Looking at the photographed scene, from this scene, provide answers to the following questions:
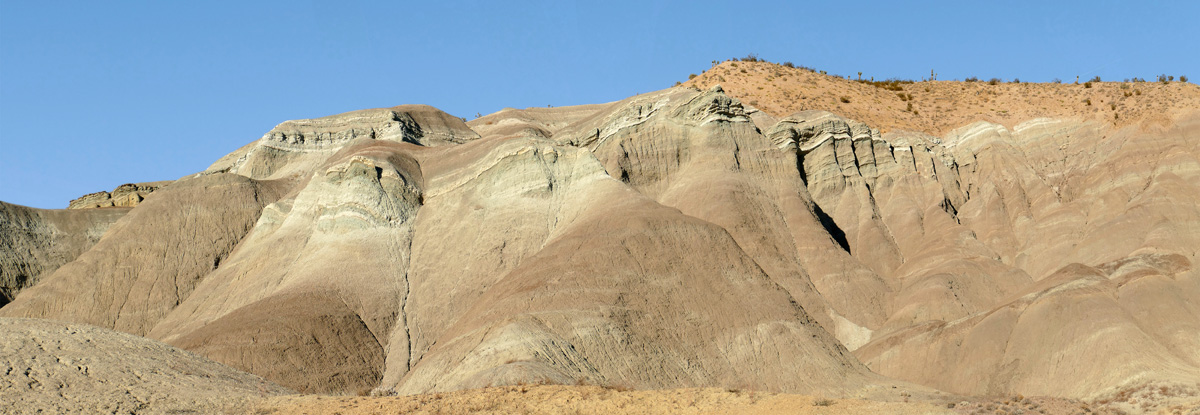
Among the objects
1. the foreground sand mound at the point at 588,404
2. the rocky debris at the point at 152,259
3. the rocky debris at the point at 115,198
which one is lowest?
the foreground sand mound at the point at 588,404

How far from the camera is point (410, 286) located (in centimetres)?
4678

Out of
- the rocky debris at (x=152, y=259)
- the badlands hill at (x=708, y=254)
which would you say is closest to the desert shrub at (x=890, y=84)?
the badlands hill at (x=708, y=254)

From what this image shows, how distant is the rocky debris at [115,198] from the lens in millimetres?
70481

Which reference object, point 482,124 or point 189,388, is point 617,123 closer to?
point 482,124

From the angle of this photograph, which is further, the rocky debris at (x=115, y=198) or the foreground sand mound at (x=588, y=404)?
the rocky debris at (x=115, y=198)

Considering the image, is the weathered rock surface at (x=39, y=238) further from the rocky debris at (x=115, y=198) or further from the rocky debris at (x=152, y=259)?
the rocky debris at (x=115, y=198)

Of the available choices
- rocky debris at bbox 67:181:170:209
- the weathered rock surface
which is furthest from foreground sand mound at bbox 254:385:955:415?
rocky debris at bbox 67:181:170:209

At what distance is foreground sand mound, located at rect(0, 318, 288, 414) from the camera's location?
1912 centimetres

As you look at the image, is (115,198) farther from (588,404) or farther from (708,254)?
(588,404)

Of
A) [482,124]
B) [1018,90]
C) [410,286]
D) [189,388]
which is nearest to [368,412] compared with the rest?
[189,388]

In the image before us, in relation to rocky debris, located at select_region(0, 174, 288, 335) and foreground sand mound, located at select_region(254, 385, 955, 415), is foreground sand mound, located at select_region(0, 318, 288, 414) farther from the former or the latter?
rocky debris, located at select_region(0, 174, 288, 335)

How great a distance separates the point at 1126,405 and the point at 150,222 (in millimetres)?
48945

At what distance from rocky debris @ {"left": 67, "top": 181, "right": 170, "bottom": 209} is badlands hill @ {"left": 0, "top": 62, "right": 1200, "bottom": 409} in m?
5.17

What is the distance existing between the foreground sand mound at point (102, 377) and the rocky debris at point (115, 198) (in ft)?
164
